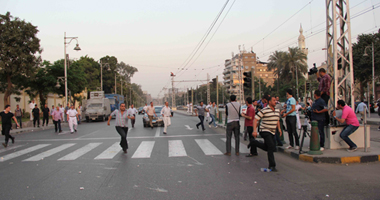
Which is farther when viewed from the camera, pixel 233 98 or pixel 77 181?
pixel 233 98

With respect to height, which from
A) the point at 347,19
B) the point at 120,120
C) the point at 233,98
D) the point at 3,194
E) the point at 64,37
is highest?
the point at 64,37

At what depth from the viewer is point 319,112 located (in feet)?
26.3

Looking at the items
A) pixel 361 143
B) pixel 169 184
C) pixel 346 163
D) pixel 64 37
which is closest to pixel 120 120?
pixel 169 184

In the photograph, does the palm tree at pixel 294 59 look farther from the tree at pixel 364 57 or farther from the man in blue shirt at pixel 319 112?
→ the man in blue shirt at pixel 319 112

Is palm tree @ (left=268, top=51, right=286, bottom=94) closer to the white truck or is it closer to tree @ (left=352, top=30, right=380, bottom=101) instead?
tree @ (left=352, top=30, right=380, bottom=101)

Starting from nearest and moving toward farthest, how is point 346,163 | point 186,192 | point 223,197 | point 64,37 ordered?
point 223,197
point 186,192
point 346,163
point 64,37

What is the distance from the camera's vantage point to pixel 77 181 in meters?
6.03

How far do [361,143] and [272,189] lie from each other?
4809 mm

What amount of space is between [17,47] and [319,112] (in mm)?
26121

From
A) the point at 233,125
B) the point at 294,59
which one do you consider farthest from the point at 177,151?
the point at 294,59

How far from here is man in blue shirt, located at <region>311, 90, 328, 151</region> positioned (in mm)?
8031

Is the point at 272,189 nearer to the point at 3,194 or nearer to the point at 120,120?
the point at 3,194

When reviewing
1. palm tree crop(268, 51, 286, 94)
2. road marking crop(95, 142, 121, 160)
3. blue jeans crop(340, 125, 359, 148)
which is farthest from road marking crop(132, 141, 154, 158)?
palm tree crop(268, 51, 286, 94)

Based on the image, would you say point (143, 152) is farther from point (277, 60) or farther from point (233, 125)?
point (277, 60)
